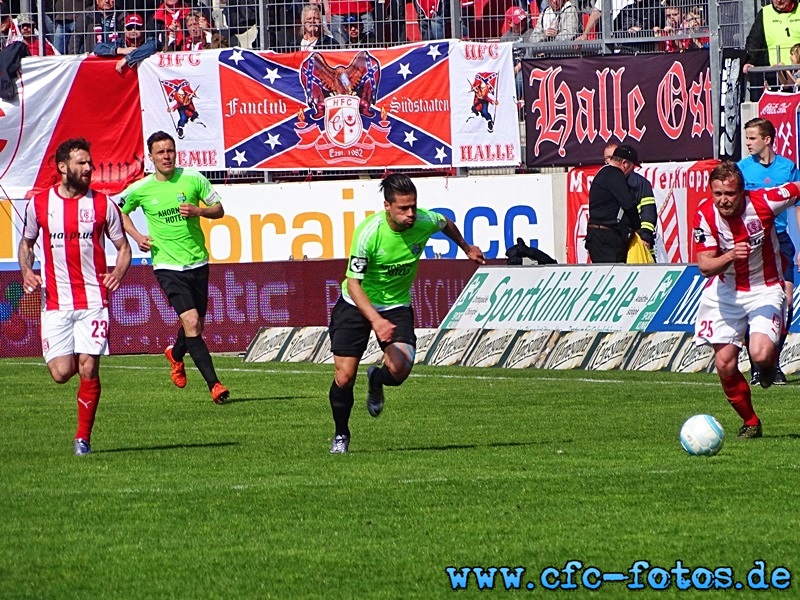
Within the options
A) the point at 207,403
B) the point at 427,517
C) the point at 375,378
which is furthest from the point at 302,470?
the point at 207,403

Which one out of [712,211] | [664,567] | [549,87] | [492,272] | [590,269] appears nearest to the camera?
[664,567]

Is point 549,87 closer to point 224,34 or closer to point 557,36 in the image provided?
point 557,36

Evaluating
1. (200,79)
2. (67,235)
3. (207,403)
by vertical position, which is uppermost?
(200,79)

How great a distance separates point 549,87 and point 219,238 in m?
5.17

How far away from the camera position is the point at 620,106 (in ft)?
77.8

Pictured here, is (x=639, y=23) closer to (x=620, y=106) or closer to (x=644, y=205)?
(x=620, y=106)

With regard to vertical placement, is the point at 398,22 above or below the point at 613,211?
above

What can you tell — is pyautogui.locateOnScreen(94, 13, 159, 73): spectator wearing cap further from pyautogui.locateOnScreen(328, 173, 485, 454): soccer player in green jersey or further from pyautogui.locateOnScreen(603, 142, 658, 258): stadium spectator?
pyautogui.locateOnScreen(328, 173, 485, 454): soccer player in green jersey

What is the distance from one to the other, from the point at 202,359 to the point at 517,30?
35.8ft

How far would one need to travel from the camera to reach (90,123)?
25.0 m

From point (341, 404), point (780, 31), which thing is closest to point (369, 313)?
point (341, 404)

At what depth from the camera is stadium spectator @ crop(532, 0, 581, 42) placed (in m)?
24.3

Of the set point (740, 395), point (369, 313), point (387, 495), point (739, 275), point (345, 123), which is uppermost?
point (345, 123)

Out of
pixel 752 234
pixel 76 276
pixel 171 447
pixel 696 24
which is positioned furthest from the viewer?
pixel 696 24
